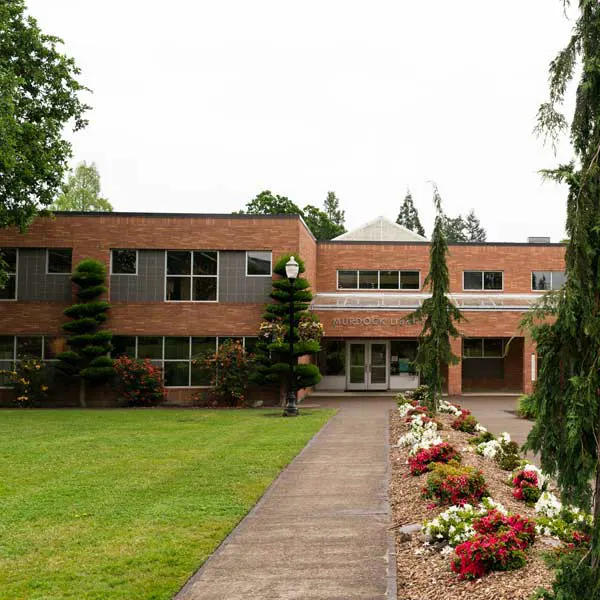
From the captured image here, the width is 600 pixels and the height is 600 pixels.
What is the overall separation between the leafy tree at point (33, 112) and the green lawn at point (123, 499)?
23.2 feet

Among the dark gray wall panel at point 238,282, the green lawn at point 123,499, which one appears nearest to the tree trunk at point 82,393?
the dark gray wall panel at point 238,282

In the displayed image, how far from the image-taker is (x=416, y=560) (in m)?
6.34

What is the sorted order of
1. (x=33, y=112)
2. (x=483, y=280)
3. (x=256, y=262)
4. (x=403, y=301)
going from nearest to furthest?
(x=33, y=112) < (x=256, y=262) < (x=403, y=301) < (x=483, y=280)

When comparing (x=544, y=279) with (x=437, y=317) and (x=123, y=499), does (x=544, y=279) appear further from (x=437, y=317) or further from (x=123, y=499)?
(x=123, y=499)

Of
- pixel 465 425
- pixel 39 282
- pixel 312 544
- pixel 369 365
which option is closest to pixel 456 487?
pixel 312 544

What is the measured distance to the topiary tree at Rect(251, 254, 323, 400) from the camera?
2381cm

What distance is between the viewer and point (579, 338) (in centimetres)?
436

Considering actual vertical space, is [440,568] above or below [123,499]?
above

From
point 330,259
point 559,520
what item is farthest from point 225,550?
point 330,259

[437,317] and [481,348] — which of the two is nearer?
[437,317]

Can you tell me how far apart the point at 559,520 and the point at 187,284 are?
20.6 m

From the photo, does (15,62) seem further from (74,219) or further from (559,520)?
(559,520)

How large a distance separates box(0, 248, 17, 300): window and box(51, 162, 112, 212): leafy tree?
3337 centimetres

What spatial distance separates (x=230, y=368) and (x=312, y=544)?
57.6ft
